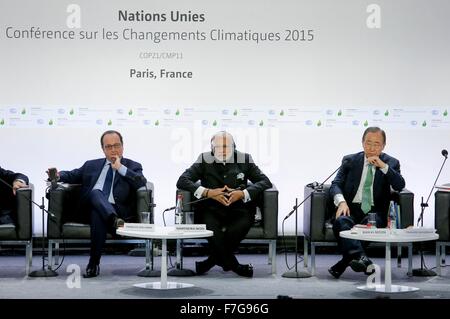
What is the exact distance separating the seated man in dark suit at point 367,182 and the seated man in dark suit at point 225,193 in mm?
609

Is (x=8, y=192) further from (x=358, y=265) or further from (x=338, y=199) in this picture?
(x=358, y=265)

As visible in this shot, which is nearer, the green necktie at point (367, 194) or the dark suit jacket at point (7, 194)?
the green necktie at point (367, 194)

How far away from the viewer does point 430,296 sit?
6176 millimetres

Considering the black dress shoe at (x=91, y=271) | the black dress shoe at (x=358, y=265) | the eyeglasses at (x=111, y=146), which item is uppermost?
the eyeglasses at (x=111, y=146)

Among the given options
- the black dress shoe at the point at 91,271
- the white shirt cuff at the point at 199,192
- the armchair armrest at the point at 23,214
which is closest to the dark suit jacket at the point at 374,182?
the white shirt cuff at the point at 199,192

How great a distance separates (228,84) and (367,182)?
1710 mm

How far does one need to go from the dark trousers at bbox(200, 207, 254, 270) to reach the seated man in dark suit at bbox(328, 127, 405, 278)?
2.36ft

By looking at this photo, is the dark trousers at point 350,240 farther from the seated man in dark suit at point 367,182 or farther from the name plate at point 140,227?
the name plate at point 140,227

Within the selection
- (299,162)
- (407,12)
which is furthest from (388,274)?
(407,12)

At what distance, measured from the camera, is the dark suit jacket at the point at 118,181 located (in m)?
7.31

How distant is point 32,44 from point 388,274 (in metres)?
3.88

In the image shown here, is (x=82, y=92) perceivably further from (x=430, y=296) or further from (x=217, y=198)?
(x=430, y=296)

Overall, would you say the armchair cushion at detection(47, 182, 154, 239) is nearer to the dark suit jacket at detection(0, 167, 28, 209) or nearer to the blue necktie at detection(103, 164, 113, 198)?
the blue necktie at detection(103, 164, 113, 198)

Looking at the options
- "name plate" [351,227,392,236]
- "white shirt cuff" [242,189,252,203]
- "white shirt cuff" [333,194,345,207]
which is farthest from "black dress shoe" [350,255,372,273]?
"white shirt cuff" [242,189,252,203]
